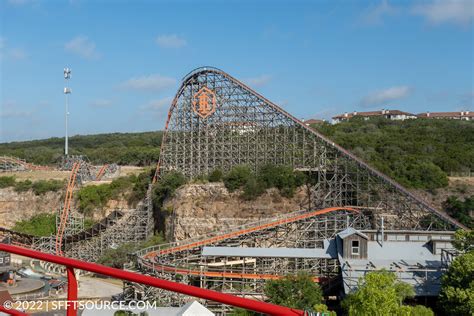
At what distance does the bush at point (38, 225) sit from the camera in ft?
107

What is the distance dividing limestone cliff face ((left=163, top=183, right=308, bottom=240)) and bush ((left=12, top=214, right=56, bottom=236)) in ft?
36.3

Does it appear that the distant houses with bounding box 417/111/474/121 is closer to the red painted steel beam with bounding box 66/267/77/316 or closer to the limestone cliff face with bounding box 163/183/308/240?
the limestone cliff face with bounding box 163/183/308/240

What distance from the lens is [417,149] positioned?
114 feet

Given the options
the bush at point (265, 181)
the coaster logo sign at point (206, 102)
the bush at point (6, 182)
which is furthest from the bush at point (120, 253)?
the bush at point (6, 182)

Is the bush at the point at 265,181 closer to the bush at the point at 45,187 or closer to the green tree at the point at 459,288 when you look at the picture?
the green tree at the point at 459,288

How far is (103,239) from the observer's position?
2783 cm

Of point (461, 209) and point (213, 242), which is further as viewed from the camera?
point (461, 209)

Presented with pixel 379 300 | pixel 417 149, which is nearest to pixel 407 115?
pixel 417 149

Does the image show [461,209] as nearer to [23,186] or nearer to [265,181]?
[265,181]

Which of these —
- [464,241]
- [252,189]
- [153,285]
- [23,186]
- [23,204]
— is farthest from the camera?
[23,186]

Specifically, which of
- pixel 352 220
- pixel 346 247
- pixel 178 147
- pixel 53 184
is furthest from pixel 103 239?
pixel 346 247

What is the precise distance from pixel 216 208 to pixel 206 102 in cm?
583

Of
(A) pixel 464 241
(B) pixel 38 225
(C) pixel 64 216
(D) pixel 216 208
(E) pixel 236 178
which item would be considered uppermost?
(E) pixel 236 178

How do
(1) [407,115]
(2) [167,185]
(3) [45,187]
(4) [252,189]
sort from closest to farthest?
(4) [252,189]
(2) [167,185]
(3) [45,187]
(1) [407,115]
